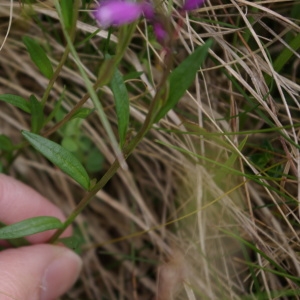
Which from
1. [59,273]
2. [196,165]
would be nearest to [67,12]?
[196,165]

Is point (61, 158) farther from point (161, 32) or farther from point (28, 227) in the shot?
point (161, 32)

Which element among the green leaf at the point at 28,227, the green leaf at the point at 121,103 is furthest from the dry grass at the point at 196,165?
the green leaf at the point at 28,227

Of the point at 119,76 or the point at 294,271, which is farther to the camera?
the point at 294,271

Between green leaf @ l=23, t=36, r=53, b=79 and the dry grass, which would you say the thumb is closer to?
the dry grass

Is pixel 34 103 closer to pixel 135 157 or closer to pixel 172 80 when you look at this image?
pixel 172 80

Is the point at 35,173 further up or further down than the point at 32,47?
further down

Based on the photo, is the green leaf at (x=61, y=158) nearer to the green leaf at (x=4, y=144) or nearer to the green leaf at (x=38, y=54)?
the green leaf at (x=38, y=54)

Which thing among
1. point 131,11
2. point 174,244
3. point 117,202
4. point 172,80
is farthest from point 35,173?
point 131,11
